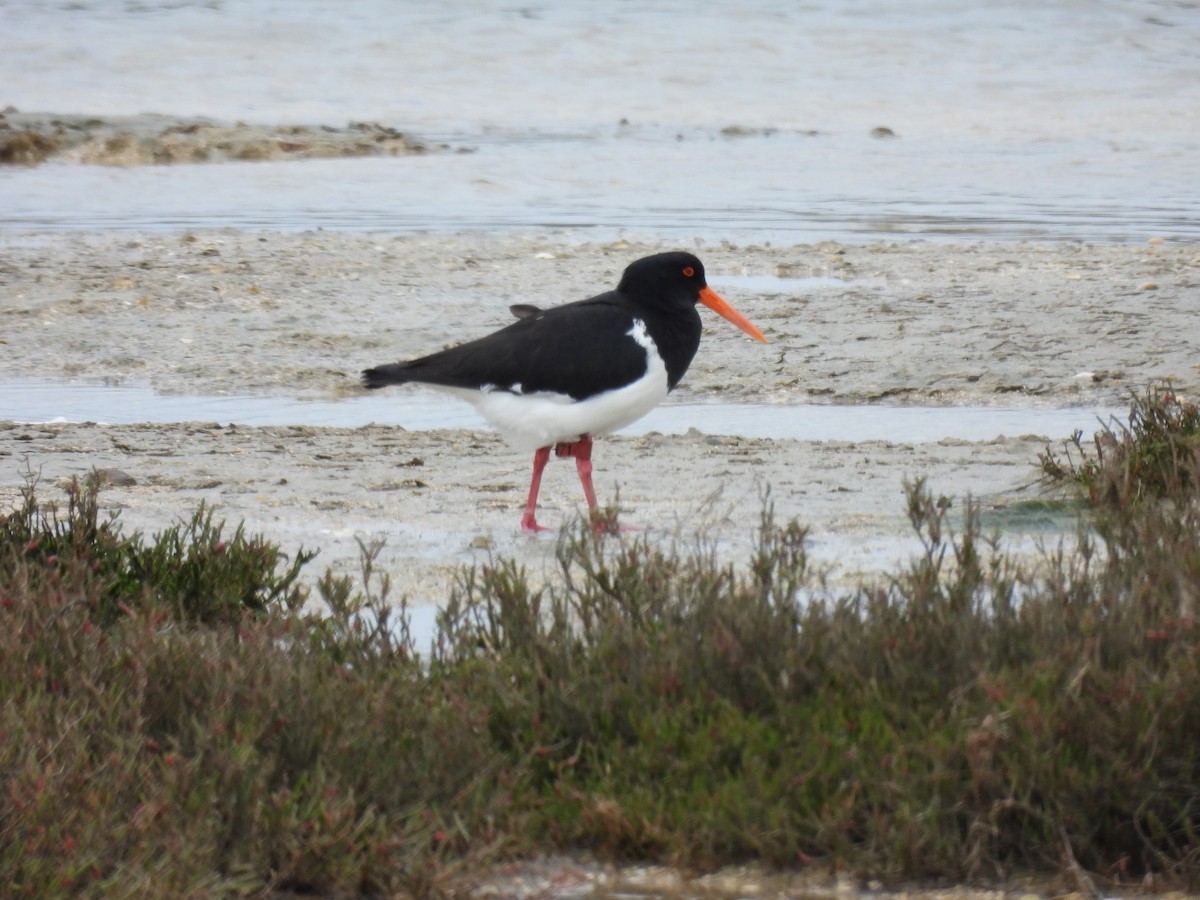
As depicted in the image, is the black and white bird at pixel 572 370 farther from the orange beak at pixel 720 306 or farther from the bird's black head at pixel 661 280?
the orange beak at pixel 720 306

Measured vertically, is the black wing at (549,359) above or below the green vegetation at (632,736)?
above

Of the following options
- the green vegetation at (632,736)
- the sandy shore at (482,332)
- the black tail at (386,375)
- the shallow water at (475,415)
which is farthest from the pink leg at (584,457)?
the green vegetation at (632,736)

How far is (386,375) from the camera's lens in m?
7.16

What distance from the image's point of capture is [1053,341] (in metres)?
10.6

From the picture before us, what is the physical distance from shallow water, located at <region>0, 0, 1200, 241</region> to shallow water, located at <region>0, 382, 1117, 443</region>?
537 cm

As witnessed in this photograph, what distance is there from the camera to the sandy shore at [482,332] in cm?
693

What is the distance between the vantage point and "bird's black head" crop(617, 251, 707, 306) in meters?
7.38

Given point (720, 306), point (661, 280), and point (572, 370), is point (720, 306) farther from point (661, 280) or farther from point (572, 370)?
point (572, 370)

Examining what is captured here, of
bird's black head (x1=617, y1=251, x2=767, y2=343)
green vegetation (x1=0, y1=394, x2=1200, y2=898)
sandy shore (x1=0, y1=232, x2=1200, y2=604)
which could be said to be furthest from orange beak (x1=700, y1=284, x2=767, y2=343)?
green vegetation (x1=0, y1=394, x2=1200, y2=898)

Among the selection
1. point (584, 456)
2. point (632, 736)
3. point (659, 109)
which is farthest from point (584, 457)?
point (659, 109)

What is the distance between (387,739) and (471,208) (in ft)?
44.6

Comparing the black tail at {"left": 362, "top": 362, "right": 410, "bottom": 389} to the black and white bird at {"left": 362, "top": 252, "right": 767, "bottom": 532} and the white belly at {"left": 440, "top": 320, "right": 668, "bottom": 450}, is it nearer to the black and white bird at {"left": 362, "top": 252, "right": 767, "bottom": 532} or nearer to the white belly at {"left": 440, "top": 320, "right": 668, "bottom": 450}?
the black and white bird at {"left": 362, "top": 252, "right": 767, "bottom": 532}

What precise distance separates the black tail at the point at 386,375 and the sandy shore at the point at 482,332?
50cm

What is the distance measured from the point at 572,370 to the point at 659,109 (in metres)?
20.6
